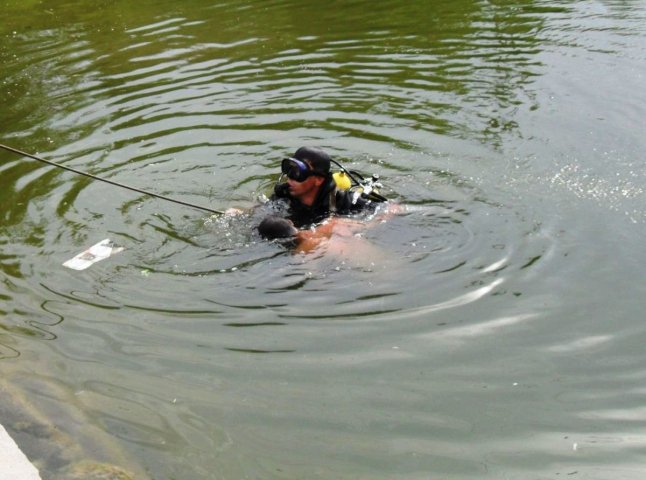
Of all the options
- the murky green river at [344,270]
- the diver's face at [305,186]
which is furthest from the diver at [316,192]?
the murky green river at [344,270]

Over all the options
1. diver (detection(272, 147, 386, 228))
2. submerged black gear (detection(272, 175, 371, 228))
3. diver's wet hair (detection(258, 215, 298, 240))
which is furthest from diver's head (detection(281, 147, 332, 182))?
diver's wet hair (detection(258, 215, 298, 240))

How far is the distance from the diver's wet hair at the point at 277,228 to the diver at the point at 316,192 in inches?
13.7

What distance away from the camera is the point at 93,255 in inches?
255

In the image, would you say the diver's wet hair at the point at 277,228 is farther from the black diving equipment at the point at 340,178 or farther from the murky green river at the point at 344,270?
the black diving equipment at the point at 340,178

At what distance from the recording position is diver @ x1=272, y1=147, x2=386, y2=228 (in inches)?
266

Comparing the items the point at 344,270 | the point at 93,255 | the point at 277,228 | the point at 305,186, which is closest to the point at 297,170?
the point at 305,186

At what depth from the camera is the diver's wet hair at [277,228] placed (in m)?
6.57

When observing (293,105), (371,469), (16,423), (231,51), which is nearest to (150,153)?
(293,105)

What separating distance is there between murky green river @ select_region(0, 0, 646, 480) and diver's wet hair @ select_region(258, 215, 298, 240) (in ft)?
0.52

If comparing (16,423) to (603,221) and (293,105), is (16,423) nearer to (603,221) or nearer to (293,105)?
(603,221)

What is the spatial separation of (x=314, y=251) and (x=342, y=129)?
2.81 m

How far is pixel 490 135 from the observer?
27.9ft

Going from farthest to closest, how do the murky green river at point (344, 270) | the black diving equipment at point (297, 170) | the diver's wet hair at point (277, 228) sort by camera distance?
the black diving equipment at point (297, 170), the diver's wet hair at point (277, 228), the murky green river at point (344, 270)

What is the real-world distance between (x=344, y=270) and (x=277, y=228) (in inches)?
27.0
